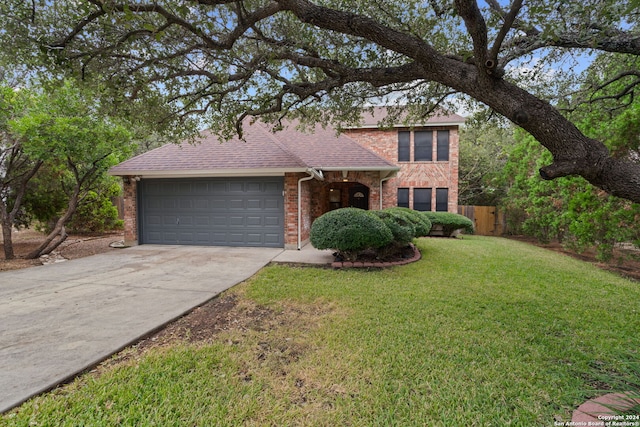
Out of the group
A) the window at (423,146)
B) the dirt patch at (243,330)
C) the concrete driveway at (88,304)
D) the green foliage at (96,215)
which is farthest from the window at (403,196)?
the green foliage at (96,215)

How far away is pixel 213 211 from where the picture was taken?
10094 millimetres

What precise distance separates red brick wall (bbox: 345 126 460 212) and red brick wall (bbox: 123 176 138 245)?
32.3 feet

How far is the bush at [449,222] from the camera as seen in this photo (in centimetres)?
1272

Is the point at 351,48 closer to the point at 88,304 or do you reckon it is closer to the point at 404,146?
the point at 88,304

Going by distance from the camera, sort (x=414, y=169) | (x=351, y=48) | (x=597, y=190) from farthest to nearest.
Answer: (x=414, y=169) < (x=597, y=190) < (x=351, y=48)

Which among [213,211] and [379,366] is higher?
[213,211]

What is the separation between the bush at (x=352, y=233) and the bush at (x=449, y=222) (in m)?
6.50

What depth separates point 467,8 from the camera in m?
2.45

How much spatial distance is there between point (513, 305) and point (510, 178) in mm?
12307

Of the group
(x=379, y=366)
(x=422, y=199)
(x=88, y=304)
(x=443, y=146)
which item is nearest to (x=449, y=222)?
(x=422, y=199)

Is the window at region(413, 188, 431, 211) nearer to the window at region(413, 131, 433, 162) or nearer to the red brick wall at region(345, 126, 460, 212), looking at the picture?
the red brick wall at region(345, 126, 460, 212)

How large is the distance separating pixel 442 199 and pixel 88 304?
555 inches

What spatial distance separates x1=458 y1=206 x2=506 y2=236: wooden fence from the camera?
15.9 meters

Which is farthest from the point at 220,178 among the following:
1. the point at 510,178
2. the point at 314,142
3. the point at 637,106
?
the point at 510,178
